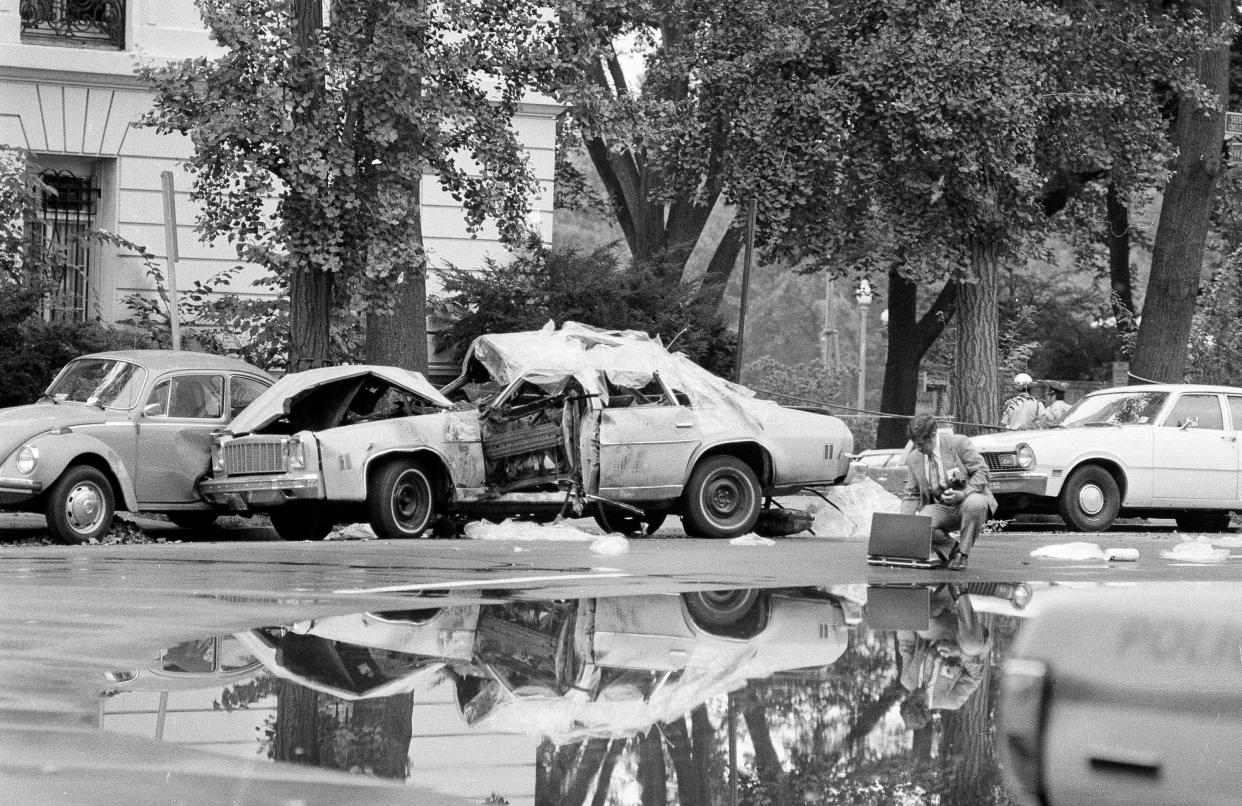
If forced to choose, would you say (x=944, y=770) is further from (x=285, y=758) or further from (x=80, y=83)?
(x=80, y=83)

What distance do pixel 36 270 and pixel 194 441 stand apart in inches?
298

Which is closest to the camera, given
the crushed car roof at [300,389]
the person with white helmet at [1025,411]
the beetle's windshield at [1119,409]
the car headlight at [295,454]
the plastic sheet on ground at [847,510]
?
the car headlight at [295,454]

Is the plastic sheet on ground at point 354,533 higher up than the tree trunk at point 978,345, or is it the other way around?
the tree trunk at point 978,345

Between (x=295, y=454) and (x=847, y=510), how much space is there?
581 cm

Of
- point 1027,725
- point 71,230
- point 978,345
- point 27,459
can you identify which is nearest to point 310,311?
point 27,459

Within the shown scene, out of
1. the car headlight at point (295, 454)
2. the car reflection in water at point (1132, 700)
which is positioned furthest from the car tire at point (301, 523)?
the car reflection in water at point (1132, 700)

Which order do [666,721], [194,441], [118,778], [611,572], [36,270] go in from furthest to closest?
[36,270] → [194,441] → [611,572] → [666,721] → [118,778]

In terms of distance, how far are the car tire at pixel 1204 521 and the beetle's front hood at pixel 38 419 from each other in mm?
12684

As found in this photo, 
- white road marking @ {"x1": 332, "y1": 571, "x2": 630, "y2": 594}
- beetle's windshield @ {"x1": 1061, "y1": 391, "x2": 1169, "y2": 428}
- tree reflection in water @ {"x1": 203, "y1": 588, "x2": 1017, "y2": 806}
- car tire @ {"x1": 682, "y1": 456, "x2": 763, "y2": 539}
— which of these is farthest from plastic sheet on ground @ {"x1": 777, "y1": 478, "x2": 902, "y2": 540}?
tree reflection in water @ {"x1": 203, "y1": 588, "x2": 1017, "y2": 806}

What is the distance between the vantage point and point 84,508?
14320 millimetres

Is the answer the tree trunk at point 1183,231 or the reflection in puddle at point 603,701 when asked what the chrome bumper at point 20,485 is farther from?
the tree trunk at point 1183,231

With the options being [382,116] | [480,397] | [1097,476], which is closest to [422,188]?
[382,116]

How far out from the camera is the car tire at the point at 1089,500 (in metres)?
18.4

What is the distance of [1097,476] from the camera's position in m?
18.6
